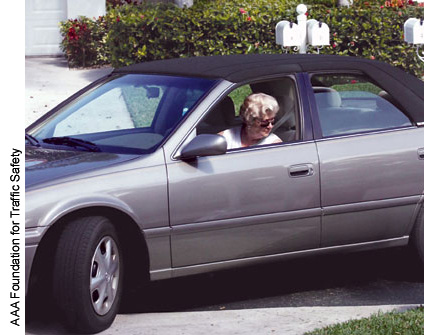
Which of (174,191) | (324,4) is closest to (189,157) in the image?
(174,191)

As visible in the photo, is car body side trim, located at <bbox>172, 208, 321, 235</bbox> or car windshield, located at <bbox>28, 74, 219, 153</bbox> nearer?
car body side trim, located at <bbox>172, 208, 321, 235</bbox>

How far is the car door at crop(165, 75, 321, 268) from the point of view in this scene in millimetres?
6336

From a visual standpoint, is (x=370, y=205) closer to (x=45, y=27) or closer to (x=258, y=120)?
(x=258, y=120)

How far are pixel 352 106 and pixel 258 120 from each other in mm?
681

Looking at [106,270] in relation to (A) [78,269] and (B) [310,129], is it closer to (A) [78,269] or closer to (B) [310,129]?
(A) [78,269]

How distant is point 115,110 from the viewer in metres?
7.69

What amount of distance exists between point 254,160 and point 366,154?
807 mm

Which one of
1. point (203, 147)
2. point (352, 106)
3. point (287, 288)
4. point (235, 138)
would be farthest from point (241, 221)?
point (352, 106)

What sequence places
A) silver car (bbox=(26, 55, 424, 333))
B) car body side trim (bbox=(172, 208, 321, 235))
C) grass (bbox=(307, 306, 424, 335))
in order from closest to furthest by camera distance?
grass (bbox=(307, 306, 424, 335)) < silver car (bbox=(26, 55, 424, 333)) < car body side trim (bbox=(172, 208, 321, 235))

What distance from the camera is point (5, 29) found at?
5566 mm

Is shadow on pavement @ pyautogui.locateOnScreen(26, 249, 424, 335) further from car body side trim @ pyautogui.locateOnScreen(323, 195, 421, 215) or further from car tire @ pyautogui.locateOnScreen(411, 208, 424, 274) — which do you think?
car body side trim @ pyautogui.locateOnScreen(323, 195, 421, 215)

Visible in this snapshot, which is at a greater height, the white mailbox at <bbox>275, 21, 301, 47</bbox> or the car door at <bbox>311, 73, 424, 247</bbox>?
the white mailbox at <bbox>275, 21, 301, 47</bbox>

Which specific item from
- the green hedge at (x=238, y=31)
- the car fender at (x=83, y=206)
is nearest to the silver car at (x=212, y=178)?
the car fender at (x=83, y=206)

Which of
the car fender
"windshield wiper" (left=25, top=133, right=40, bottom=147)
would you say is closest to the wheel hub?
the car fender
